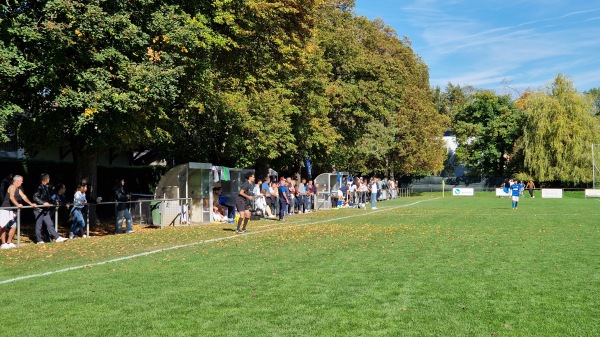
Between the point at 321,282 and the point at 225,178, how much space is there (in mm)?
20014

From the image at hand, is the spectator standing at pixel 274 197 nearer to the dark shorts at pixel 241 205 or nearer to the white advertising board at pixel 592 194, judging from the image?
the dark shorts at pixel 241 205

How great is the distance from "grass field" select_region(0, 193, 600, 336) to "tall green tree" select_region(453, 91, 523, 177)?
70680 mm

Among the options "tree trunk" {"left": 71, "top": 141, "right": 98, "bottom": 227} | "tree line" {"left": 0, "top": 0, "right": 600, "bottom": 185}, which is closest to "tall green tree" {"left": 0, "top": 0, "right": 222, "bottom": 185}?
"tree line" {"left": 0, "top": 0, "right": 600, "bottom": 185}

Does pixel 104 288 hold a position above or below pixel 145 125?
below

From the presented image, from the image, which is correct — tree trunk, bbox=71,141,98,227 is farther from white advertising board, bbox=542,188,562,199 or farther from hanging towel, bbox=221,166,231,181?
white advertising board, bbox=542,188,562,199

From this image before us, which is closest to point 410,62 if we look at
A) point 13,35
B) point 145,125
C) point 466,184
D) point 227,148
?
point 466,184

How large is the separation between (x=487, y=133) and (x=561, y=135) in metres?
18.9

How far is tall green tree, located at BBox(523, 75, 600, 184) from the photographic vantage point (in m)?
67.8

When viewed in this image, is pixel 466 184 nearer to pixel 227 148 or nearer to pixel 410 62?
pixel 410 62

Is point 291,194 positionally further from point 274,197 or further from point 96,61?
point 96,61

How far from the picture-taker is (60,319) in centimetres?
777

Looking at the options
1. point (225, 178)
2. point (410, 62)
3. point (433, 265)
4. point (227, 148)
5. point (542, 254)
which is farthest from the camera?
point (410, 62)

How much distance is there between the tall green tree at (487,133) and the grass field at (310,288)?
70.7m

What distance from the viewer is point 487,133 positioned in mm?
86875
